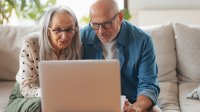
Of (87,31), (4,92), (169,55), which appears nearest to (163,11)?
(169,55)

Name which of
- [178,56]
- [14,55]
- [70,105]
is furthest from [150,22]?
[70,105]

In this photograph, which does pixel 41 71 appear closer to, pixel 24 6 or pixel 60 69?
pixel 60 69

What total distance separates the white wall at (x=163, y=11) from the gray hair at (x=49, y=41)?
64.9 inches

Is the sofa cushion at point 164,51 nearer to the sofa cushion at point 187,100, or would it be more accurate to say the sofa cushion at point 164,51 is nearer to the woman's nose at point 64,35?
the sofa cushion at point 187,100

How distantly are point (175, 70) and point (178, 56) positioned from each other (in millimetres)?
95

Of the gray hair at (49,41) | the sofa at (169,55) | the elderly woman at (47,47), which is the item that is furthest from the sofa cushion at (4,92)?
the gray hair at (49,41)

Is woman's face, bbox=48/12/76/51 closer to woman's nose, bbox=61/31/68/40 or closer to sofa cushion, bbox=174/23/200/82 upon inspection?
woman's nose, bbox=61/31/68/40

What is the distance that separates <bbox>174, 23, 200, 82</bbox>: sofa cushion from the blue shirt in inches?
20.6

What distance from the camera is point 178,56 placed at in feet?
7.89

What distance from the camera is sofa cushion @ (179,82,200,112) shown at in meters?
1.98

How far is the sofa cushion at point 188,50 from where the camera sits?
2324 mm

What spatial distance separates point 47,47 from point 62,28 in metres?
0.14

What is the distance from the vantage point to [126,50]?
1896 millimetres

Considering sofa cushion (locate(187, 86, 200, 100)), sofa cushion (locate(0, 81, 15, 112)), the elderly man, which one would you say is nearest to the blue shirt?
the elderly man
